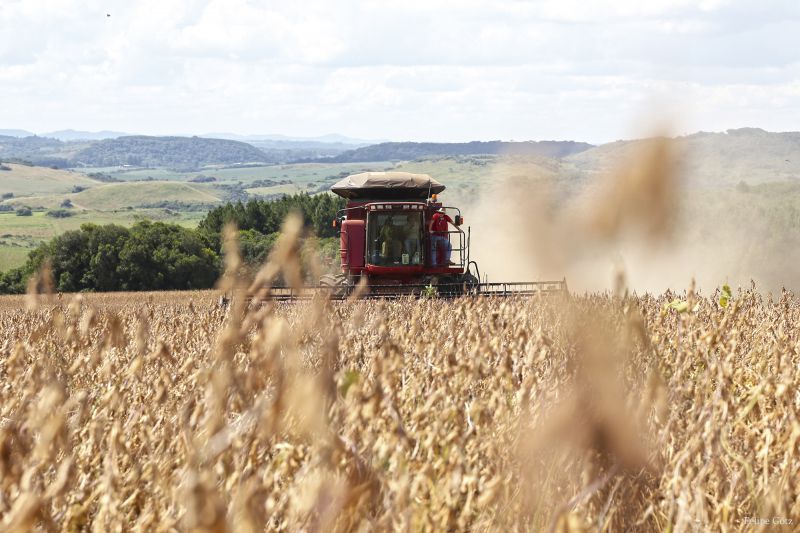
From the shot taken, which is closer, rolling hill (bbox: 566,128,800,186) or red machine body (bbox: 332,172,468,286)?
red machine body (bbox: 332,172,468,286)

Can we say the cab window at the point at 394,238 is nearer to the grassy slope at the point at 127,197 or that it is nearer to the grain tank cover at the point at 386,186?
the grain tank cover at the point at 386,186

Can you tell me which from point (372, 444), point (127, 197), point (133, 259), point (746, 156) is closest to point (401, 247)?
point (372, 444)

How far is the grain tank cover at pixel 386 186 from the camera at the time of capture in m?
16.2

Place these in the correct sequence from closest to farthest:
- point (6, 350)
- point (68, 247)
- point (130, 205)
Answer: point (6, 350) < point (68, 247) < point (130, 205)

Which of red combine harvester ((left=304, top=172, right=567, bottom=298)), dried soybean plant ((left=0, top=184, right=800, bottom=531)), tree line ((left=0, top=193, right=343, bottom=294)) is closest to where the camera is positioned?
dried soybean plant ((left=0, top=184, right=800, bottom=531))

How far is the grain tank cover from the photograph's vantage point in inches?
636

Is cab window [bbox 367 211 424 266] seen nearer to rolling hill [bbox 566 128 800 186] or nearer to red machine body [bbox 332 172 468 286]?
red machine body [bbox 332 172 468 286]

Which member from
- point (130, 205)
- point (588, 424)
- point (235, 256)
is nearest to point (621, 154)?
point (588, 424)

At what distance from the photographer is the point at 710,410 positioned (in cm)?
272

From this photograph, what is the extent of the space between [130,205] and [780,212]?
13658 cm

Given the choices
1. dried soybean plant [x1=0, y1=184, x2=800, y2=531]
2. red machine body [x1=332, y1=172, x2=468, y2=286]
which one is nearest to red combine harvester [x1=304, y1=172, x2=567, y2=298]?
red machine body [x1=332, y1=172, x2=468, y2=286]

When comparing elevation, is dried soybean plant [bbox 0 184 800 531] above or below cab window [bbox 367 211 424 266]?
above

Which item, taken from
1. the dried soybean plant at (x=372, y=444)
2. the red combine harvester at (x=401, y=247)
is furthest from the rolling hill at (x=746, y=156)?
the dried soybean plant at (x=372, y=444)

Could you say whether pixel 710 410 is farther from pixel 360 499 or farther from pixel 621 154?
pixel 621 154
